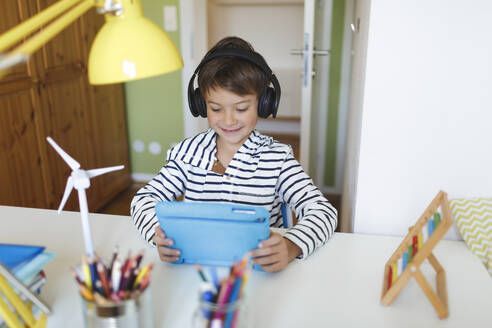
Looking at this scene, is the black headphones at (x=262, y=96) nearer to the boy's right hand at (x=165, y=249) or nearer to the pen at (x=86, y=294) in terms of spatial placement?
the boy's right hand at (x=165, y=249)

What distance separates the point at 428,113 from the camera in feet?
3.41

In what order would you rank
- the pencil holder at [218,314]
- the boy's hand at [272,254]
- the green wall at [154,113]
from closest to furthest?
the pencil holder at [218,314]
the boy's hand at [272,254]
the green wall at [154,113]

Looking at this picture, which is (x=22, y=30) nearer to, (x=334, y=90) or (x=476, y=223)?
(x=476, y=223)

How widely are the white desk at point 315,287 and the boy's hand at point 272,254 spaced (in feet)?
0.08

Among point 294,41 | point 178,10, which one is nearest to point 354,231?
point 178,10

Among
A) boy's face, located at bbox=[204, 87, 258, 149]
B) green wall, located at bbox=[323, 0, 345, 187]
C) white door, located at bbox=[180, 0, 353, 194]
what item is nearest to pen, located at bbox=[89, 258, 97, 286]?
boy's face, located at bbox=[204, 87, 258, 149]

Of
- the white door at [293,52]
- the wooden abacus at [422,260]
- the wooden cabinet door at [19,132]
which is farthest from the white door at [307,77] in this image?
the wooden abacus at [422,260]

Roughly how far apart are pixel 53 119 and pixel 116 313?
6.45 feet

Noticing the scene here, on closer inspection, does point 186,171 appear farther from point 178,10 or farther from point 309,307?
point 178,10

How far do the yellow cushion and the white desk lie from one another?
0.03m

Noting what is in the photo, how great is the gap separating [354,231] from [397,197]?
0.47ft

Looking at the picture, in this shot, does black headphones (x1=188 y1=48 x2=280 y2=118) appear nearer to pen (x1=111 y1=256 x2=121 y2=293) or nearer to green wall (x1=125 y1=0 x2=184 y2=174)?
pen (x1=111 y1=256 x2=121 y2=293)

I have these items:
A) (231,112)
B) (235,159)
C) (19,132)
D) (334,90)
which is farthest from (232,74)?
(334,90)

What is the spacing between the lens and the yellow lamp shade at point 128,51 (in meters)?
0.61
